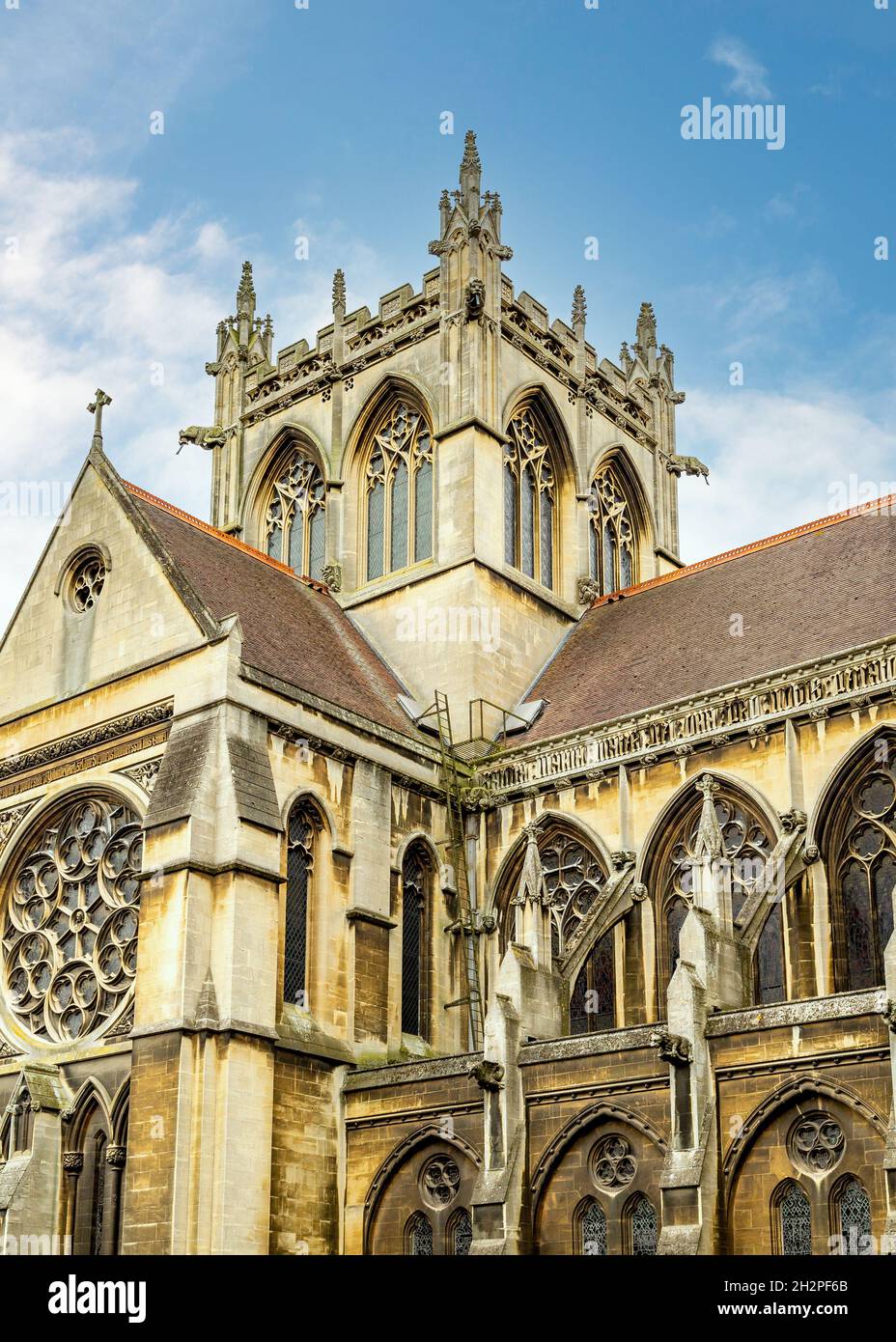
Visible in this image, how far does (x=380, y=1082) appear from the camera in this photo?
2545 cm

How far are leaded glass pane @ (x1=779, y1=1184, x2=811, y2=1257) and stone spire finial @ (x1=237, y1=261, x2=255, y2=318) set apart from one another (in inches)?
1029

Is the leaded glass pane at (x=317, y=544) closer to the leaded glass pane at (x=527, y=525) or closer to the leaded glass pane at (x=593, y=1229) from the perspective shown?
the leaded glass pane at (x=527, y=525)

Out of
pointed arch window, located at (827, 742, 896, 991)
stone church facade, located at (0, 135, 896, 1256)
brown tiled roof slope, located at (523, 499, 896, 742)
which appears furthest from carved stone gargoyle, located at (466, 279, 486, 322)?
pointed arch window, located at (827, 742, 896, 991)

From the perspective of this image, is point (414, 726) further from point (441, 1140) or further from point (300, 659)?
point (441, 1140)

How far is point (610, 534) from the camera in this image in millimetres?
38594

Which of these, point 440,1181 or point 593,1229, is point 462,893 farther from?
point 593,1229

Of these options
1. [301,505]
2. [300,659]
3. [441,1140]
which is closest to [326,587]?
[301,505]

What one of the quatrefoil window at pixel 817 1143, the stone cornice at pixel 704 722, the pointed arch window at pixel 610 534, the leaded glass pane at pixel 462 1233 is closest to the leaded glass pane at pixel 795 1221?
the quatrefoil window at pixel 817 1143

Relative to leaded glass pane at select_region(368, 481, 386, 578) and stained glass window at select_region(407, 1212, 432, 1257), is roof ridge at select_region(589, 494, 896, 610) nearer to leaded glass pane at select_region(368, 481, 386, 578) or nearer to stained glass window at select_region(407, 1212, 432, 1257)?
leaded glass pane at select_region(368, 481, 386, 578)

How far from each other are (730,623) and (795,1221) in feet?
41.1

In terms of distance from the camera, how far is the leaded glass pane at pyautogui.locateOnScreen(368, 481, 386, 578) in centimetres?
3559

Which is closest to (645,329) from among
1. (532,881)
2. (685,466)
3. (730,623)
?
(685,466)

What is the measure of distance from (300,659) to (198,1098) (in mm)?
8590

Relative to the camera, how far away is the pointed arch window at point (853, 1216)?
2028cm
